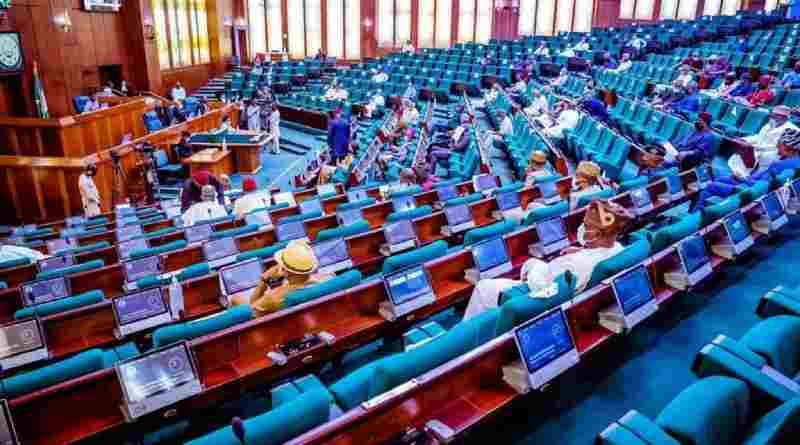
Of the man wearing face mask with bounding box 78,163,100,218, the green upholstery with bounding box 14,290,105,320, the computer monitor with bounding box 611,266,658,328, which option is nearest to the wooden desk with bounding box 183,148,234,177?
the man wearing face mask with bounding box 78,163,100,218

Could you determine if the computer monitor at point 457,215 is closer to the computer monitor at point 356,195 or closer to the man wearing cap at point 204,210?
the computer monitor at point 356,195

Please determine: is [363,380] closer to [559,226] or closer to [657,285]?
[657,285]

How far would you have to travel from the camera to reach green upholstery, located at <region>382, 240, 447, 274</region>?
3.30 m

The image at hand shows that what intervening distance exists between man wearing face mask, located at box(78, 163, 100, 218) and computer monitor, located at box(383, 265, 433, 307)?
5.77 metres

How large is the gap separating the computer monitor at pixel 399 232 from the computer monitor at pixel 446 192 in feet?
4.18

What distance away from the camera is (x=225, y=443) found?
1.68 meters

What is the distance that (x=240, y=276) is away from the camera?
11.5 ft

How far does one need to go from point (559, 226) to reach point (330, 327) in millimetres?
1895

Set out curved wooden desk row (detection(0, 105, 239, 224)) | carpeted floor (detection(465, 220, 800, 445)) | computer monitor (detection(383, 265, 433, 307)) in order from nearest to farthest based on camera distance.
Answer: carpeted floor (detection(465, 220, 800, 445)), computer monitor (detection(383, 265, 433, 307)), curved wooden desk row (detection(0, 105, 239, 224))

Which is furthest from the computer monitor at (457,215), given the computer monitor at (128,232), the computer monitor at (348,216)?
the computer monitor at (128,232)

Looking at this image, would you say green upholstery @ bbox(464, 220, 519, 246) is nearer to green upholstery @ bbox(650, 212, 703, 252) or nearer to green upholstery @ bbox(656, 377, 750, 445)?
green upholstery @ bbox(650, 212, 703, 252)

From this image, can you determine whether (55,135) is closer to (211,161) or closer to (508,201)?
(211,161)

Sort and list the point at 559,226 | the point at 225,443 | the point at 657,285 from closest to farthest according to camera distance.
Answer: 1. the point at 225,443
2. the point at 657,285
3. the point at 559,226

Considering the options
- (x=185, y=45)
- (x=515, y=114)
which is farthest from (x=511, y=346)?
(x=185, y=45)
